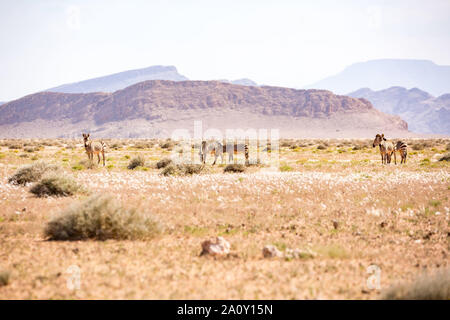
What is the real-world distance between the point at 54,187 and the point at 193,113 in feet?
507

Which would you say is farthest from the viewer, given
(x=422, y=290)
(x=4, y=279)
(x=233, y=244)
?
(x=233, y=244)

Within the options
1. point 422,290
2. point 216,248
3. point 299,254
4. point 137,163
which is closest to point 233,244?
point 216,248

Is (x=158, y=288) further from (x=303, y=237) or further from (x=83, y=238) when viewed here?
(x=303, y=237)

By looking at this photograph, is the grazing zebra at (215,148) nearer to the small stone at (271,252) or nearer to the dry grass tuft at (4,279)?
the small stone at (271,252)

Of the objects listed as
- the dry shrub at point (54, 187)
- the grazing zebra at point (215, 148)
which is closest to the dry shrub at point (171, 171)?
the dry shrub at point (54, 187)

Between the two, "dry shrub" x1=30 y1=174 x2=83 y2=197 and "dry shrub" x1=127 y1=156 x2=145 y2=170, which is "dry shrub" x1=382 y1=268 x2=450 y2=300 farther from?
"dry shrub" x1=127 y1=156 x2=145 y2=170

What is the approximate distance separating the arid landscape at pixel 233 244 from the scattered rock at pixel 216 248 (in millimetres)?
116

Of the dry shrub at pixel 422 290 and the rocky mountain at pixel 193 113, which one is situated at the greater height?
the rocky mountain at pixel 193 113

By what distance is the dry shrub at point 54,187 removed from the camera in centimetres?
1228

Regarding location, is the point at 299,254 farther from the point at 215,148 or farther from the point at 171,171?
the point at 215,148

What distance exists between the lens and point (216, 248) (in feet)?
21.7
